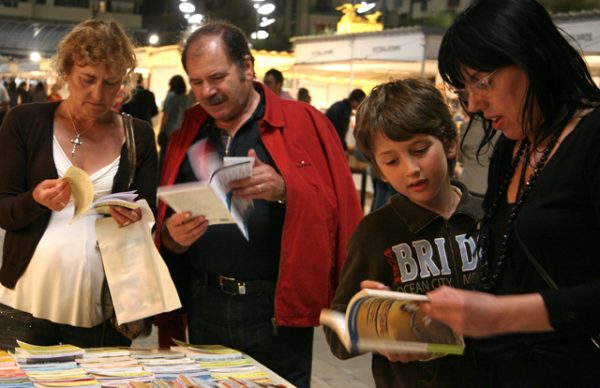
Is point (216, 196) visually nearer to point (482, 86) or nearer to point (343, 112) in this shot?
point (482, 86)

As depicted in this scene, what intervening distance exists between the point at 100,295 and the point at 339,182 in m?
0.97

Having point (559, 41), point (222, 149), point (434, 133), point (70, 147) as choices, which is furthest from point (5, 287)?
point (559, 41)

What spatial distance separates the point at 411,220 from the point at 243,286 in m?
0.84

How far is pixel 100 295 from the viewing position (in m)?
3.19

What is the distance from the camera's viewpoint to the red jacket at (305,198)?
10.1 feet

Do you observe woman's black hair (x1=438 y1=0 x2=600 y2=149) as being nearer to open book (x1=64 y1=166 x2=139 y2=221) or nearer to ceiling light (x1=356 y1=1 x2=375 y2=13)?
open book (x1=64 y1=166 x2=139 y2=221)

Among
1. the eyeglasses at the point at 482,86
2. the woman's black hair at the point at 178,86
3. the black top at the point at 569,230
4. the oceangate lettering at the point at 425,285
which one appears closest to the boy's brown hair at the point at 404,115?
the oceangate lettering at the point at 425,285

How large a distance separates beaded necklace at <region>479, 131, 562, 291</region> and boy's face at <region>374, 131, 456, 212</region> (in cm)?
36

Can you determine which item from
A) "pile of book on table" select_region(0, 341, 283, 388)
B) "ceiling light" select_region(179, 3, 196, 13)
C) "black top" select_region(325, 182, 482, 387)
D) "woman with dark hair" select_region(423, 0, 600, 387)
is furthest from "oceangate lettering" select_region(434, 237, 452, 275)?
"ceiling light" select_region(179, 3, 196, 13)

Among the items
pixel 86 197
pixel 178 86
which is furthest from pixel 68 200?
pixel 178 86

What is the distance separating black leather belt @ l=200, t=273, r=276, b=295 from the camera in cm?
313

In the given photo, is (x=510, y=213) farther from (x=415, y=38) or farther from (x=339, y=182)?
(x=415, y=38)

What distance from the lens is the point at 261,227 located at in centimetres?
315

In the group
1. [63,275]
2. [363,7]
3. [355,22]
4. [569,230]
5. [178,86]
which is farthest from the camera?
[363,7]
